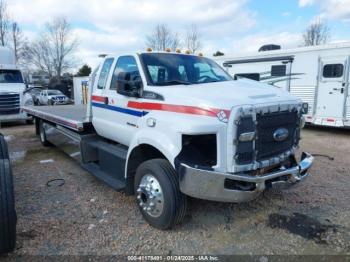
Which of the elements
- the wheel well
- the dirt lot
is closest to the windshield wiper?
the wheel well

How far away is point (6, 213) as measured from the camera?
2.95 meters

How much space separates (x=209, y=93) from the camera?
3486 mm

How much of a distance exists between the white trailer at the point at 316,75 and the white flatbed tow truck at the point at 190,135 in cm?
555

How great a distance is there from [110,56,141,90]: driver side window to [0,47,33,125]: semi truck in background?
8504 mm

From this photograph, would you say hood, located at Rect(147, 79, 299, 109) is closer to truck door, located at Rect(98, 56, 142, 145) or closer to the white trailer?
truck door, located at Rect(98, 56, 142, 145)

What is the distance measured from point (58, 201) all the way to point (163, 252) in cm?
210

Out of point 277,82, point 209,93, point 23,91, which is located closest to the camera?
point 209,93

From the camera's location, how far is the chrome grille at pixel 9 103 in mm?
12062

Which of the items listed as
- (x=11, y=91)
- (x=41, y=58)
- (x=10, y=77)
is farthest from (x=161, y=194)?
(x=41, y=58)

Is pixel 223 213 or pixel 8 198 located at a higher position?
pixel 8 198

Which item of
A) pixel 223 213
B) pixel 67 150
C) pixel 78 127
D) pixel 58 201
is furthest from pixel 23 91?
pixel 223 213

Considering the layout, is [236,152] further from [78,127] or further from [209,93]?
[78,127]

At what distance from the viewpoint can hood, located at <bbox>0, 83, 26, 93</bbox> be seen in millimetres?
12290

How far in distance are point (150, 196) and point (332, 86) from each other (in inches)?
337
